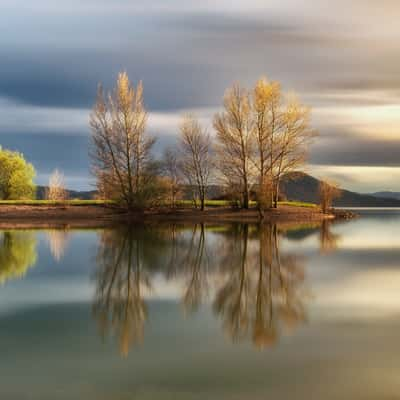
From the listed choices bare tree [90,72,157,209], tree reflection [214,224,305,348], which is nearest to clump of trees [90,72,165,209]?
bare tree [90,72,157,209]

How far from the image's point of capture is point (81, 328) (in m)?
6.37

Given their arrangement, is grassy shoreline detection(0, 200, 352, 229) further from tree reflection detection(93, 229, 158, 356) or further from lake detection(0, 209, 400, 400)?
lake detection(0, 209, 400, 400)

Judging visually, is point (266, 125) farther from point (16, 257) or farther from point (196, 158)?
point (16, 257)

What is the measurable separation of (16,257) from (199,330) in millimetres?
8947

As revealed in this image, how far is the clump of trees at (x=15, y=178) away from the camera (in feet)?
183

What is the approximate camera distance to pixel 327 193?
45.1 metres

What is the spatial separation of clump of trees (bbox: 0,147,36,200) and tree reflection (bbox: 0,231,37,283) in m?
38.7

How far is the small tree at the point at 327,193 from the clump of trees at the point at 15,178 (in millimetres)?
29938

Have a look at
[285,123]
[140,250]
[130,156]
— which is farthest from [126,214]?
[140,250]

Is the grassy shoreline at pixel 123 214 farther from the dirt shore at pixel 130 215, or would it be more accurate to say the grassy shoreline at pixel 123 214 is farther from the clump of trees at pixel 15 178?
the clump of trees at pixel 15 178

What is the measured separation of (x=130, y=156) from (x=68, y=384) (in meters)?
33.1

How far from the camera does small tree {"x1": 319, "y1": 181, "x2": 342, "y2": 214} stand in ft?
147

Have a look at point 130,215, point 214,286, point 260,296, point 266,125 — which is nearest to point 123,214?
point 130,215

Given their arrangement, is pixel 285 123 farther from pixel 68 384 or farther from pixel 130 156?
pixel 68 384
